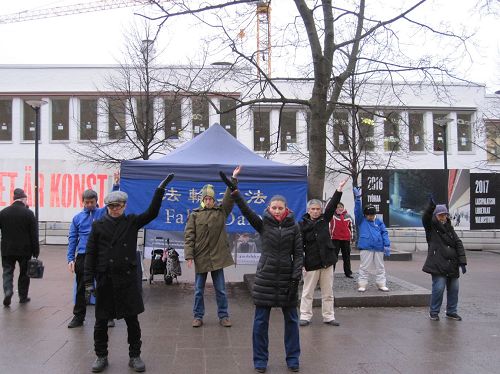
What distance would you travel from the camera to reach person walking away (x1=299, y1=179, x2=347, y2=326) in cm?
688

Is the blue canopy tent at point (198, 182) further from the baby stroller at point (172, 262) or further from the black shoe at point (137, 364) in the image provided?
the black shoe at point (137, 364)

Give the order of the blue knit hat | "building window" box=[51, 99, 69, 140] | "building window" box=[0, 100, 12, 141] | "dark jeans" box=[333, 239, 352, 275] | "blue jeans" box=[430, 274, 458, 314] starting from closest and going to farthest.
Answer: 1. "blue jeans" box=[430, 274, 458, 314]
2. the blue knit hat
3. "dark jeans" box=[333, 239, 352, 275]
4. "building window" box=[51, 99, 69, 140]
5. "building window" box=[0, 100, 12, 141]

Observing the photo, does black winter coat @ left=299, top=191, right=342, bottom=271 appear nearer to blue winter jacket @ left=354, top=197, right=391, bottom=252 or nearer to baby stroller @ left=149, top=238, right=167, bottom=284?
blue winter jacket @ left=354, top=197, right=391, bottom=252

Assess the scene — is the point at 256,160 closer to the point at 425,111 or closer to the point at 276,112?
the point at 276,112

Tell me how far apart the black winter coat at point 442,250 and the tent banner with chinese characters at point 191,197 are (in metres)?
2.31


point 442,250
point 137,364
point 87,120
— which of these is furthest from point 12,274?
point 87,120

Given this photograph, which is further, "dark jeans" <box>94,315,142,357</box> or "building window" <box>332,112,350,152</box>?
"building window" <box>332,112,350,152</box>

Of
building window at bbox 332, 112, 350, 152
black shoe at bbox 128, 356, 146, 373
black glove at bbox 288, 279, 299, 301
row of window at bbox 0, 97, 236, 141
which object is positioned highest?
row of window at bbox 0, 97, 236, 141

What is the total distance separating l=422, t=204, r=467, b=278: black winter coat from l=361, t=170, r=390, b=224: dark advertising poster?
1295 centimetres

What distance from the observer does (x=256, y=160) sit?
976cm

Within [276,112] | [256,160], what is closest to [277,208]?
[256,160]

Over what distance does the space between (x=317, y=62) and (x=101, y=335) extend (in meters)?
6.60

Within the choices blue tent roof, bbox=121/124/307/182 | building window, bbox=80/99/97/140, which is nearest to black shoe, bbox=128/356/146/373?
blue tent roof, bbox=121/124/307/182

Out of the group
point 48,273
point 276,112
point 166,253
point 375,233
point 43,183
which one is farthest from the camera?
point 276,112
